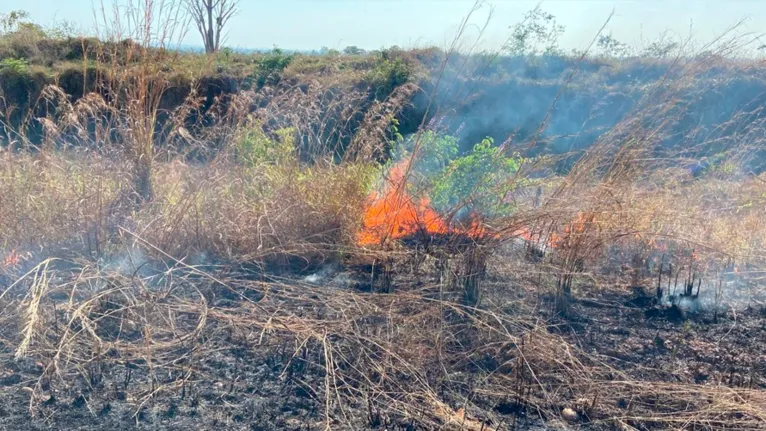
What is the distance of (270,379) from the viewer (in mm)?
3154

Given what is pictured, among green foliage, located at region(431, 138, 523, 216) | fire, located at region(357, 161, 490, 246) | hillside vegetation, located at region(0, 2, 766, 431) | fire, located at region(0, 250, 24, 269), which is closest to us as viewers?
hillside vegetation, located at region(0, 2, 766, 431)

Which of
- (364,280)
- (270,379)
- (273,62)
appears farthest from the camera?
(273,62)

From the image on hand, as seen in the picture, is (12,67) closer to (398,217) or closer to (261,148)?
(261,148)

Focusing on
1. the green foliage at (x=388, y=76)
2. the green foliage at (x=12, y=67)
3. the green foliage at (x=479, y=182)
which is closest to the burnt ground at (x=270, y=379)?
the green foliage at (x=479, y=182)

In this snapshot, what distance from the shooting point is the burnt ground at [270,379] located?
2.80 m

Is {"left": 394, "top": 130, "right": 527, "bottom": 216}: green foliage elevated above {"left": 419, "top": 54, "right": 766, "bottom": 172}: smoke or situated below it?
below

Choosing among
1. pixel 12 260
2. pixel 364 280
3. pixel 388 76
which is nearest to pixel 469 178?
pixel 364 280

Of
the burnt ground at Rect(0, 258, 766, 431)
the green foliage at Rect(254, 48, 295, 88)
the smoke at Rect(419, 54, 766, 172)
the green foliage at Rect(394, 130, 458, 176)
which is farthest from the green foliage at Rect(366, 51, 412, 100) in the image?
the burnt ground at Rect(0, 258, 766, 431)

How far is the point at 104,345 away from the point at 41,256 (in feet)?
4.41

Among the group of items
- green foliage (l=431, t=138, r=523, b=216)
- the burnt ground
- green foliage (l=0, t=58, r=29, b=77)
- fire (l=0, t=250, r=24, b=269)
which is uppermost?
green foliage (l=0, t=58, r=29, b=77)

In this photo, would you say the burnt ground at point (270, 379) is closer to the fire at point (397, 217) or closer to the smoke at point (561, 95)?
the fire at point (397, 217)

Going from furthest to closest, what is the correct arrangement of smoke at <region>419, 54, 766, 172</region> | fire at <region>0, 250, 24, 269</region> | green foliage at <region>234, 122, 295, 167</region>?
smoke at <region>419, 54, 766, 172</region> → green foliage at <region>234, 122, 295, 167</region> → fire at <region>0, 250, 24, 269</region>

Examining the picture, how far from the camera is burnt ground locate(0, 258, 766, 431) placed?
9.19 ft

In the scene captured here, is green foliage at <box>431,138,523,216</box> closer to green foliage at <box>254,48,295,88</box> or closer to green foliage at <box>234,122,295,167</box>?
green foliage at <box>234,122,295,167</box>
